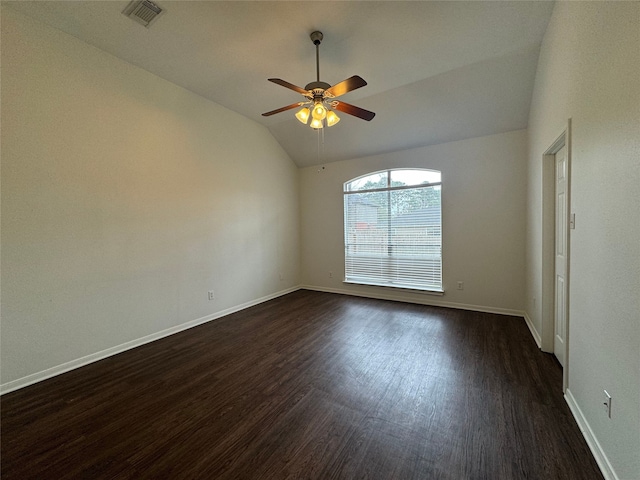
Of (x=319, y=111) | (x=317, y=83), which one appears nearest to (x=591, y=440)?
(x=319, y=111)

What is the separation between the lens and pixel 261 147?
473cm

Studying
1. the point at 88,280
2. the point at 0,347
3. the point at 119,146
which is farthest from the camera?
the point at 119,146

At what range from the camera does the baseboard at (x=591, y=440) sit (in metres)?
1.32

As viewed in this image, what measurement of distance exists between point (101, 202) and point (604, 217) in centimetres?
421

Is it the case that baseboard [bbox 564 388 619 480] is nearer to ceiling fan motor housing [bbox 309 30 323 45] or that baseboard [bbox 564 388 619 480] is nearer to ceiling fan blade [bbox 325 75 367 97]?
ceiling fan blade [bbox 325 75 367 97]

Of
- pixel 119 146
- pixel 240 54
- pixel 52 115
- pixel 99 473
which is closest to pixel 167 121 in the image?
pixel 119 146

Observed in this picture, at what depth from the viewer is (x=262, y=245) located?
4.80m

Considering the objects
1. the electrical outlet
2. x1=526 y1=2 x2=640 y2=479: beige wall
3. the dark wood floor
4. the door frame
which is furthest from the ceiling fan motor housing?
the electrical outlet

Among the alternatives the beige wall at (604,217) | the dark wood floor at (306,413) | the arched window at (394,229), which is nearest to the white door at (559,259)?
the dark wood floor at (306,413)

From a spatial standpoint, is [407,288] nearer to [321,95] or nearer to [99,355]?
[321,95]

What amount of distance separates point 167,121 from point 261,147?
5.56ft

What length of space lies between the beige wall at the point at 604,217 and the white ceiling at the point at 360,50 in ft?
2.47

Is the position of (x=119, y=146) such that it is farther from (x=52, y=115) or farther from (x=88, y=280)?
(x=88, y=280)

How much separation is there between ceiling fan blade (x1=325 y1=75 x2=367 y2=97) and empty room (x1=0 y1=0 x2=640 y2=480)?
8.6 inches
